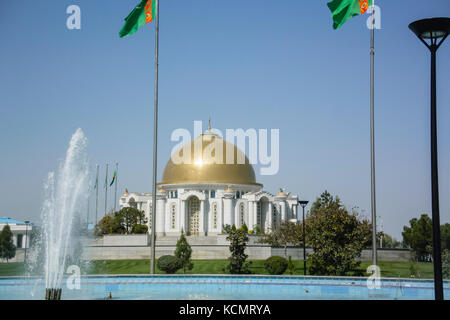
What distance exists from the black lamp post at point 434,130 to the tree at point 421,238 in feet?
92.0

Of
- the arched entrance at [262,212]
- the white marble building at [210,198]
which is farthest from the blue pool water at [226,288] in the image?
the arched entrance at [262,212]

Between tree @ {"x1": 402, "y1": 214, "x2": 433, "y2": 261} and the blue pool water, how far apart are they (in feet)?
63.3

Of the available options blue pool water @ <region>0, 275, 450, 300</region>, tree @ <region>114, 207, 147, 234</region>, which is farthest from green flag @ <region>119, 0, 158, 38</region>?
tree @ <region>114, 207, 147, 234</region>

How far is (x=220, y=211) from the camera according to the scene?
55.1 m

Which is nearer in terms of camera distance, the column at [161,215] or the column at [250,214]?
the column at [250,214]

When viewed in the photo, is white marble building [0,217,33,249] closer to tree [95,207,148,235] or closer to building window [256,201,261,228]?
tree [95,207,148,235]

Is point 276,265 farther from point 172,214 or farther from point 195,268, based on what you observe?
point 172,214

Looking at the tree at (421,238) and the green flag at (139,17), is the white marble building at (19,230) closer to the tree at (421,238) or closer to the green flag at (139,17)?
the tree at (421,238)

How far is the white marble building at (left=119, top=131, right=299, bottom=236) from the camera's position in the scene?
55.4 meters

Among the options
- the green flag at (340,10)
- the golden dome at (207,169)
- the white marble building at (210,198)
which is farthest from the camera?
the golden dome at (207,169)

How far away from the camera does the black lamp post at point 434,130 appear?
368 inches
